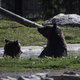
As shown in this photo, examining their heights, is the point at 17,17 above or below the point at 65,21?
above

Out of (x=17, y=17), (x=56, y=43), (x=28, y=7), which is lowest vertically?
(x=56, y=43)

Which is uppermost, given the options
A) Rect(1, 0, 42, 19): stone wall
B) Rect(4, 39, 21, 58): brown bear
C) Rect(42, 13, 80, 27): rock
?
Rect(1, 0, 42, 19): stone wall

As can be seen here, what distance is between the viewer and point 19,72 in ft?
20.3

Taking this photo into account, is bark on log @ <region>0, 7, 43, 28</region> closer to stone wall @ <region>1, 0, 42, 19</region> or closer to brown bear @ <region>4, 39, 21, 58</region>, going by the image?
brown bear @ <region>4, 39, 21, 58</region>

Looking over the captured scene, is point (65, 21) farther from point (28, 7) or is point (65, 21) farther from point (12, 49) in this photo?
point (28, 7)

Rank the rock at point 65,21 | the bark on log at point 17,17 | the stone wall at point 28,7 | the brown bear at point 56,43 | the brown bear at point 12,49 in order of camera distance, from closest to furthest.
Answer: the brown bear at point 56,43 < the brown bear at point 12,49 < the bark on log at point 17,17 < the rock at point 65,21 < the stone wall at point 28,7

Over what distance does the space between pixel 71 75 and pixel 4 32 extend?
10.1 m

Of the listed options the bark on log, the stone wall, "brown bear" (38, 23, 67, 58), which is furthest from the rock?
"brown bear" (38, 23, 67, 58)

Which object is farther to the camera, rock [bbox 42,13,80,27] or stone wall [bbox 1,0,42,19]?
stone wall [bbox 1,0,42,19]

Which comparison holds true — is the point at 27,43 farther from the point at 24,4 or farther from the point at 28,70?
the point at 24,4

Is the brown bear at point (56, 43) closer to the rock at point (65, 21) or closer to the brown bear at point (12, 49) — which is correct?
the brown bear at point (12, 49)

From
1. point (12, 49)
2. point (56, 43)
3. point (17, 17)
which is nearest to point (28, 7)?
point (17, 17)

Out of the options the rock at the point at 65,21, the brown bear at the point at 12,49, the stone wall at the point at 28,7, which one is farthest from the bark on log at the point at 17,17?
the stone wall at the point at 28,7

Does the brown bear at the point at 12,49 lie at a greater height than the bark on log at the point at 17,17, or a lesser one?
lesser
